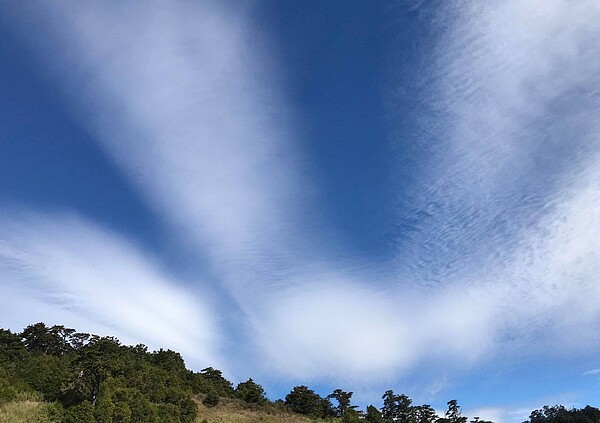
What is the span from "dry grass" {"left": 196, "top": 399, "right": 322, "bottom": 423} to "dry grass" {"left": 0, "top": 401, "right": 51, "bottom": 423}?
15841 mm

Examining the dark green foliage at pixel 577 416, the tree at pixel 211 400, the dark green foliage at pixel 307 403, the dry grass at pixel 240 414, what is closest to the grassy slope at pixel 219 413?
the dry grass at pixel 240 414

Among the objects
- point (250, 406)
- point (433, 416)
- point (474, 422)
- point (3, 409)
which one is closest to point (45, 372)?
point (3, 409)

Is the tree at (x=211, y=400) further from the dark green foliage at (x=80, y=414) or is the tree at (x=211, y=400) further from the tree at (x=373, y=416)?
the dark green foliage at (x=80, y=414)

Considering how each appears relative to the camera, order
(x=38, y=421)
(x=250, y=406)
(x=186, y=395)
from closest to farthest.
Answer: (x=38, y=421) < (x=186, y=395) < (x=250, y=406)

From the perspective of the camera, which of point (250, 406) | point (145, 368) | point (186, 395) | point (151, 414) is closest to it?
point (151, 414)

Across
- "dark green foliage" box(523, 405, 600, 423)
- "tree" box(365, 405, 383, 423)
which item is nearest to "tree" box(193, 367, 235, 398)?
"tree" box(365, 405, 383, 423)

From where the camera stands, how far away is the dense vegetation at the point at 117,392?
34.9 m

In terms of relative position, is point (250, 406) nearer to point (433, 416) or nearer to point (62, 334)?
point (433, 416)

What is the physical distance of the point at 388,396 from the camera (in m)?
85.5

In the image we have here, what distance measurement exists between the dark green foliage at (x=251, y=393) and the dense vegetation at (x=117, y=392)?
0.15 meters

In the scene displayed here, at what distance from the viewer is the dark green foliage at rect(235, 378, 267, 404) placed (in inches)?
2525

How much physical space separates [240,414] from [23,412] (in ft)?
88.4

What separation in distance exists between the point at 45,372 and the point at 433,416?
202 feet

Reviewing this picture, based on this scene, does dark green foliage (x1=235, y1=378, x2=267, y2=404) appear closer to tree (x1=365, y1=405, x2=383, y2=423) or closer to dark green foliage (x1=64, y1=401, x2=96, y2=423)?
tree (x1=365, y1=405, x2=383, y2=423)
